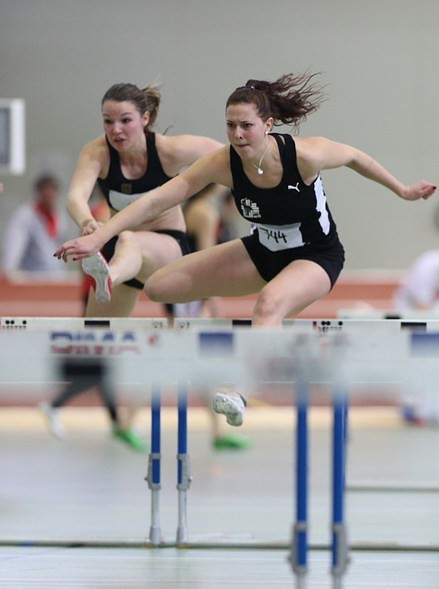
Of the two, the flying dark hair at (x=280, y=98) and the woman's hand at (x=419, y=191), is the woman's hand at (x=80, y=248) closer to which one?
the flying dark hair at (x=280, y=98)

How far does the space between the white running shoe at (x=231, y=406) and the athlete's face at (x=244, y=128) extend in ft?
3.27

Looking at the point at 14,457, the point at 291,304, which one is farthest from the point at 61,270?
the point at 291,304

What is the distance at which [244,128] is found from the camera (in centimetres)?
469

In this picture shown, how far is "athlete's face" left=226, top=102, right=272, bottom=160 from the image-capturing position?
4680 millimetres

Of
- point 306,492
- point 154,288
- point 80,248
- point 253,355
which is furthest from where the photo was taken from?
point 154,288

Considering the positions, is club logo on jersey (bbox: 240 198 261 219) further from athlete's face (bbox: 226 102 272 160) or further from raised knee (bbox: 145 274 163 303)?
raised knee (bbox: 145 274 163 303)

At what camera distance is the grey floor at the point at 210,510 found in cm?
504

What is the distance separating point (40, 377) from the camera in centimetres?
369

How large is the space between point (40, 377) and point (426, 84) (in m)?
9.84

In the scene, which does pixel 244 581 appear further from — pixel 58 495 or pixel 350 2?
pixel 350 2

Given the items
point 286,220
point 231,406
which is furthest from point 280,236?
point 231,406

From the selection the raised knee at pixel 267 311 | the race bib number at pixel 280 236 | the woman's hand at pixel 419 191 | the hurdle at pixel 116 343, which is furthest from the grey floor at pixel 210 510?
the woman's hand at pixel 419 191

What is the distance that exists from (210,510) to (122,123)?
2.37m

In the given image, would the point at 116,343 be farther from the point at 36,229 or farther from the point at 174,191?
the point at 36,229
